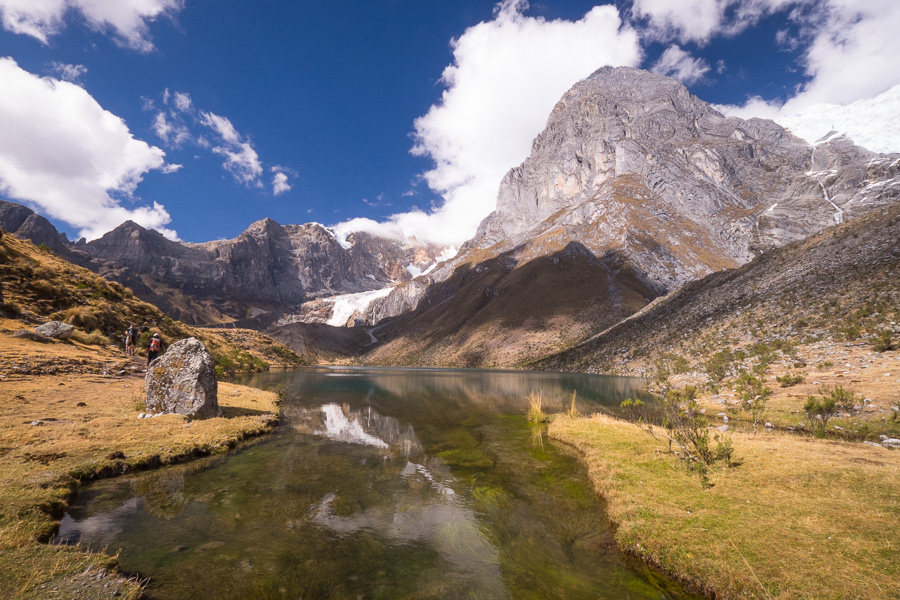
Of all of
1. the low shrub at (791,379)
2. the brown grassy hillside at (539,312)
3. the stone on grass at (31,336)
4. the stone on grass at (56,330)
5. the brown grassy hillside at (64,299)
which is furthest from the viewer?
the brown grassy hillside at (539,312)

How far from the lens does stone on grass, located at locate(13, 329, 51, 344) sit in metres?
23.0

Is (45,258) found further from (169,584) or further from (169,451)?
(169,584)

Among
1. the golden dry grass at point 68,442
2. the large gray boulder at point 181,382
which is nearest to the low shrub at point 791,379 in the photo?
the golden dry grass at point 68,442

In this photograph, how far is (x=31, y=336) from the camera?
77.4 ft

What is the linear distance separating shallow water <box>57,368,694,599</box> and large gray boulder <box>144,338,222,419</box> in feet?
14.7

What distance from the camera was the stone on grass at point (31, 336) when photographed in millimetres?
23031

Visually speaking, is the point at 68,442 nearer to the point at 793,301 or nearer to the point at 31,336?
the point at 31,336

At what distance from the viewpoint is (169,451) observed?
1473cm

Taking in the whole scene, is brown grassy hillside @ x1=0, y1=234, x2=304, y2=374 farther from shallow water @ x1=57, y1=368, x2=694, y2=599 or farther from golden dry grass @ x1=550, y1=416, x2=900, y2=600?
golden dry grass @ x1=550, y1=416, x2=900, y2=600

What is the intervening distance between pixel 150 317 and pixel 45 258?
34.6 ft

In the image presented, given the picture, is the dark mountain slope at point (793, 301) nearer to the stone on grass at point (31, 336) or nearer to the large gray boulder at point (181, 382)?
the large gray boulder at point (181, 382)

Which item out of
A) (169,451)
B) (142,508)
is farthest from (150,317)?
(142,508)

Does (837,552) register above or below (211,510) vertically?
above

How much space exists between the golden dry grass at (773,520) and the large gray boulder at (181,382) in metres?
20.6
